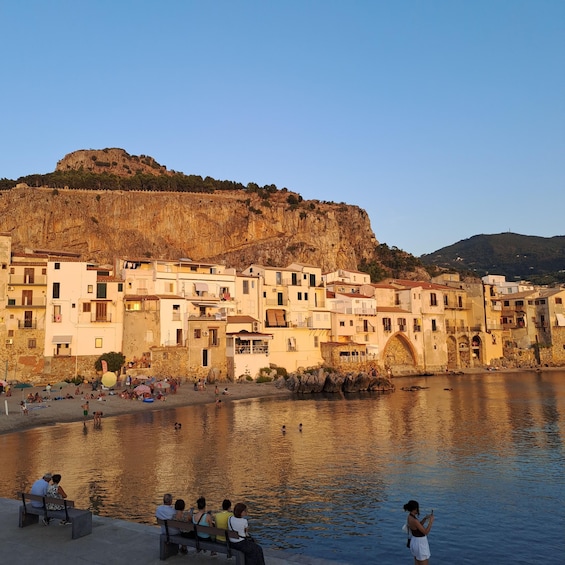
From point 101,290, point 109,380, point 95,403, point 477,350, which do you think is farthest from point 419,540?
point 477,350

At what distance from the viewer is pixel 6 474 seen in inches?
921

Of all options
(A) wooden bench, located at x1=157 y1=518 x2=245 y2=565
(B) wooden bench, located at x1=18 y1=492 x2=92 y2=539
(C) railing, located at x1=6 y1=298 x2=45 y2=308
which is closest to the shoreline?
(C) railing, located at x1=6 y1=298 x2=45 y2=308

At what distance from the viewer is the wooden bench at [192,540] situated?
9.57 m

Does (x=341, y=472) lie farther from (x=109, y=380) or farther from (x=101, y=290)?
(x=101, y=290)

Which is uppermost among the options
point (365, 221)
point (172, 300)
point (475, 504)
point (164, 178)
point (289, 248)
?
point (164, 178)

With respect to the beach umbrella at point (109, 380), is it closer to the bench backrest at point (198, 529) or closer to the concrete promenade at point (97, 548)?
the concrete promenade at point (97, 548)

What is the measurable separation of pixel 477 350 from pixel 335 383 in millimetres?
40908

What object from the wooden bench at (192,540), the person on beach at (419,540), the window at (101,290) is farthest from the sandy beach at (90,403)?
the person on beach at (419,540)

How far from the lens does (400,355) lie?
274 ft

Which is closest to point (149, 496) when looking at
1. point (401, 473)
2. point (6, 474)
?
point (6, 474)

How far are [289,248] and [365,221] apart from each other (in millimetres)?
28501

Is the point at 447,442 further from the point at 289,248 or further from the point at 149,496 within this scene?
the point at 289,248

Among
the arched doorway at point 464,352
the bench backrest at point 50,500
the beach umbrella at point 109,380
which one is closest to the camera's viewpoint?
the bench backrest at point 50,500

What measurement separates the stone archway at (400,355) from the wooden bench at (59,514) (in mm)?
72171
